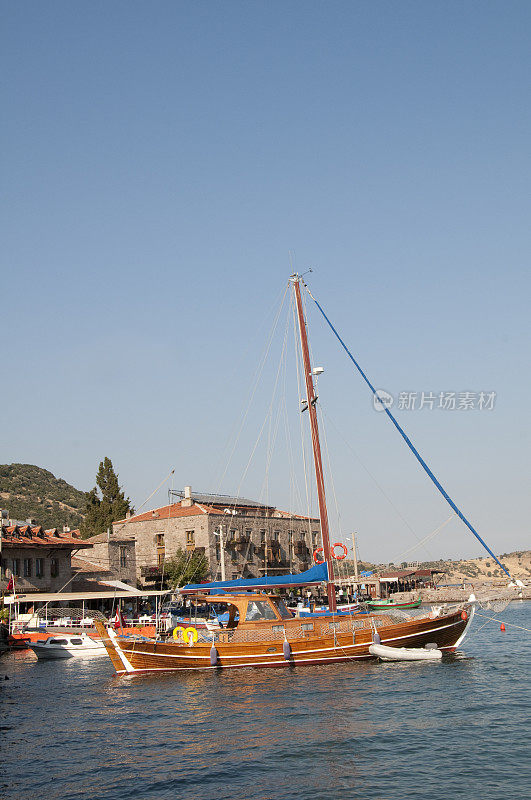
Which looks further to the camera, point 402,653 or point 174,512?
point 174,512

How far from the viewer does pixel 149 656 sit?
33.0 metres

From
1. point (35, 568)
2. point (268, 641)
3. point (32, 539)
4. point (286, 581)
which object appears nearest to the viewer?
point (268, 641)

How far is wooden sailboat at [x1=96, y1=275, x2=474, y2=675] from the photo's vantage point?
32219mm

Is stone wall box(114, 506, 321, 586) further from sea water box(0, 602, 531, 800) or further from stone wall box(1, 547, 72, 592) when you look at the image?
sea water box(0, 602, 531, 800)

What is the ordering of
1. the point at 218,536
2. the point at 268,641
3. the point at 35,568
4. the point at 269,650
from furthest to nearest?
1. the point at 218,536
2. the point at 35,568
3. the point at 268,641
4. the point at 269,650

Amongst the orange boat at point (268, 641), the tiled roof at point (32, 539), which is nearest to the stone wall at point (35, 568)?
the tiled roof at point (32, 539)

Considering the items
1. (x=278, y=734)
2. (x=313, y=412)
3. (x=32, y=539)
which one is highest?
(x=313, y=412)

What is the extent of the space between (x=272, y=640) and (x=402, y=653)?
19.4 feet

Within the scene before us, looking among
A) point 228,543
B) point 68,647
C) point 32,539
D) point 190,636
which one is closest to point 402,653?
point 190,636

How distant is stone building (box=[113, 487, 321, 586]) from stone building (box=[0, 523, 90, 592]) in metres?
16.1

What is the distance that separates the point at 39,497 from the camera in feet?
465

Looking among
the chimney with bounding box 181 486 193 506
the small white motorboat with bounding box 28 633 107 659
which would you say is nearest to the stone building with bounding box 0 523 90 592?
the small white motorboat with bounding box 28 633 107 659

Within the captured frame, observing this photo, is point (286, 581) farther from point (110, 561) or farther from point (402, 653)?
point (110, 561)

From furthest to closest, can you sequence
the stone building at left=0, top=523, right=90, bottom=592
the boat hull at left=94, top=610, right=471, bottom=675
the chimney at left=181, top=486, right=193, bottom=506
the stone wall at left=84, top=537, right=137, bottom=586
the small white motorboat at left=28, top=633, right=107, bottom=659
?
the chimney at left=181, top=486, right=193, bottom=506, the stone wall at left=84, top=537, right=137, bottom=586, the stone building at left=0, top=523, right=90, bottom=592, the small white motorboat at left=28, top=633, right=107, bottom=659, the boat hull at left=94, top=610, right=471, bottom=675
